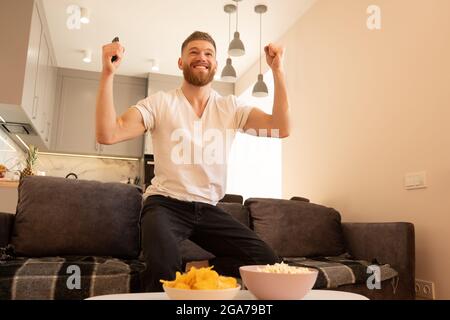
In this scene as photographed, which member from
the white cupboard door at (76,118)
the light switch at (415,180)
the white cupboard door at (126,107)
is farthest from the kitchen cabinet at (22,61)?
the light switch at (415,180)

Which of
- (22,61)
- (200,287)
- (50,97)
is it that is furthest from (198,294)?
(50,97)

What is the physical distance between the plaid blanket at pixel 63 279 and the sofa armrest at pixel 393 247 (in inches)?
50.3

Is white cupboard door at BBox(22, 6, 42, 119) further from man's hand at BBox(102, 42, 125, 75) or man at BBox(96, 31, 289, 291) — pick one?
man's hand at BBox(102, 42, 125, 75)

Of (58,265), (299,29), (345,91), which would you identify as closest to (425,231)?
(345,91)

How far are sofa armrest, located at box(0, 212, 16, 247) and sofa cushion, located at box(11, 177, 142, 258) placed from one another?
41 millimetres

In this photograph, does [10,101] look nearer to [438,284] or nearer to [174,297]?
[174,297]

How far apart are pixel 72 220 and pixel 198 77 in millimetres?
929

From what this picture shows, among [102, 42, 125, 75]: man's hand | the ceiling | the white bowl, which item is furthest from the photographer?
the ceiling

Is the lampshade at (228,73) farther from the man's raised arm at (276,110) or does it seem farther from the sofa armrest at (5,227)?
the sofa armrest at (5,227)

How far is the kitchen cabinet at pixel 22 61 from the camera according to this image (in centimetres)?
330

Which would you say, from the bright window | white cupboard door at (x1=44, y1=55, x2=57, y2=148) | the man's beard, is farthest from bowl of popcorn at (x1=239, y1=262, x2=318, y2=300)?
white cupboard door at (x1=44, y1=55, x2=57, y2=148)

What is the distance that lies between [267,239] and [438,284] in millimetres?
928

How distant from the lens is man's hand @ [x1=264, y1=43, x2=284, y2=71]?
1454 millimetres
